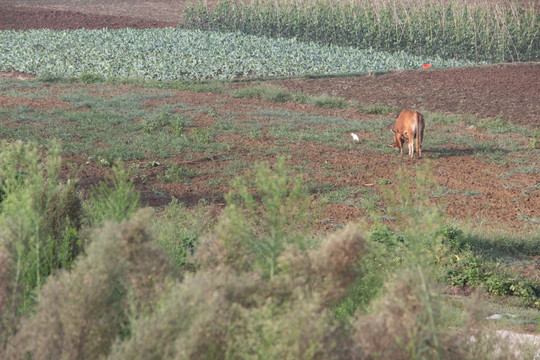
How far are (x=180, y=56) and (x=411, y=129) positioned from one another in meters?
12.7

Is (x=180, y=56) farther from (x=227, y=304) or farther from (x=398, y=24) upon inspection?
(x=227, y=304)

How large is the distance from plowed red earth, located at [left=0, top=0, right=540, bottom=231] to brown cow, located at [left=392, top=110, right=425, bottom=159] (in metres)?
0.34

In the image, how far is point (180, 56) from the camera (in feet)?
75.5

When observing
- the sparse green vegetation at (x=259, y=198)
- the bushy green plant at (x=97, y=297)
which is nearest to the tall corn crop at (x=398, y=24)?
the sparse green vegetation at (x=259, y=198)

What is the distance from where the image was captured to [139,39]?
26000 mm

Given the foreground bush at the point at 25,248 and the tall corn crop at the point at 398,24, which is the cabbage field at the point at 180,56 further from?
the foreground bush at the point at 25,248

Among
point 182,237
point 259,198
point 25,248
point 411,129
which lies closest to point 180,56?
point 411,129

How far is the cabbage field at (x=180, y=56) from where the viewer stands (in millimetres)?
21219

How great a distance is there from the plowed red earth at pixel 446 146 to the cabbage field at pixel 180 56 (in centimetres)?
161

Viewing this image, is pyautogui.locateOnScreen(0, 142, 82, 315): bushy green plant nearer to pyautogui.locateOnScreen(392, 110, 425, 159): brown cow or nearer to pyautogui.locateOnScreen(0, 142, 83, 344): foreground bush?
pyautogui.locateOnScreen(0, 142, 83, 344): foreground bush

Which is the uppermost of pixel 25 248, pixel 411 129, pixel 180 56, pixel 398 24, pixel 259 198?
pixel 25 248

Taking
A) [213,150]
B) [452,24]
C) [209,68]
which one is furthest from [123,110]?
[452,24]

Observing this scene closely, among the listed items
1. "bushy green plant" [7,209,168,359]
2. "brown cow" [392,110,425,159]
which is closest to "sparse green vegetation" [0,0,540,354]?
"bushy green plant" [7,209,168,359]

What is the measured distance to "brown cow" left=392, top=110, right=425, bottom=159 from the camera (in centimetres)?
1205
